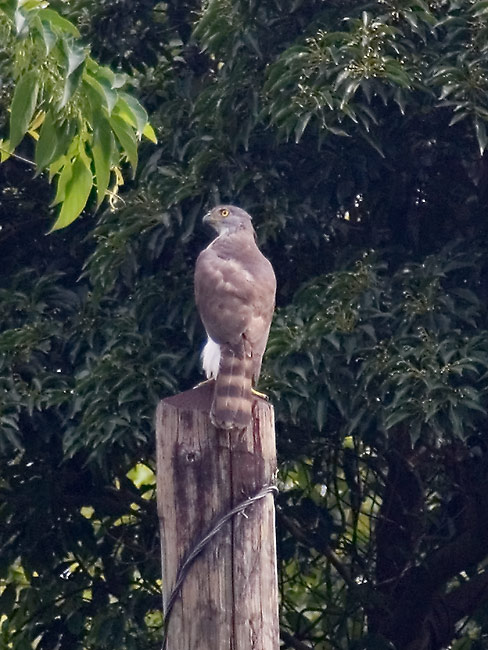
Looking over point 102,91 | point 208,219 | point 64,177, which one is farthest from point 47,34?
point 208,219

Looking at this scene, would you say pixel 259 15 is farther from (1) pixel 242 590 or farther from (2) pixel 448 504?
(1) pixel 242 590

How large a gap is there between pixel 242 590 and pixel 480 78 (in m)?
2.93

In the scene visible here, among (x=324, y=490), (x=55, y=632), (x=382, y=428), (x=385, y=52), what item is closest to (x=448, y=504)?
Result: (x=324, y=490)

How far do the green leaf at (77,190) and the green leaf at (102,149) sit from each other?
10cm

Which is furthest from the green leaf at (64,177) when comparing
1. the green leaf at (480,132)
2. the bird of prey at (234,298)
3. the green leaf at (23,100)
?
the green leaf at (480,132)

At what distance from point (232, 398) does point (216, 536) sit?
0.34 meters

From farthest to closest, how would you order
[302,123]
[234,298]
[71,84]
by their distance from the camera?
1. [302,123]
2. [234,298]
3. [71,84]

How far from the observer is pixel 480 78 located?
5324 mm

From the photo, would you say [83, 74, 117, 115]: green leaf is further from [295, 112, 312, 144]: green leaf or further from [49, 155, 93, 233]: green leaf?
[295, 112, 312, 144]: green leaf

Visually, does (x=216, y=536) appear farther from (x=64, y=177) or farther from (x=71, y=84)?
(x=71, y=84)

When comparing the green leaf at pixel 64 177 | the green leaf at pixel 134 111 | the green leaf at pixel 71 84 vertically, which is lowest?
the green leaf at pixel 71 84

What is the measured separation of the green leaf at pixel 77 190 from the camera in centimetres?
317

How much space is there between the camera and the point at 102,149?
3059 mm

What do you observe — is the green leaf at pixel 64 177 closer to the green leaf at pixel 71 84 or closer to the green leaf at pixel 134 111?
the green leaf at pixel 134 111
